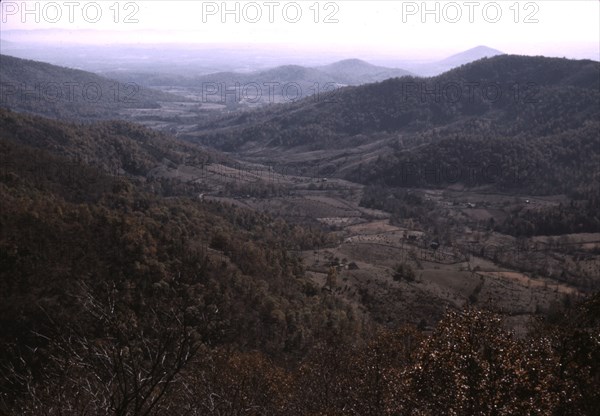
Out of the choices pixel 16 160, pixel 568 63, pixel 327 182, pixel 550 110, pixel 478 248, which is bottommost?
pixel 478 248

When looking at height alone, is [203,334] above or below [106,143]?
below

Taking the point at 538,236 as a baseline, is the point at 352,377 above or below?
above

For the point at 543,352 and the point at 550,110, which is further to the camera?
the point at 550,110

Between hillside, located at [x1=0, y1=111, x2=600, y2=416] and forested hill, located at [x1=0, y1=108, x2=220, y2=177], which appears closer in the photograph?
hillside, located at [x1=0, y1=111, x2=600, y2=416]

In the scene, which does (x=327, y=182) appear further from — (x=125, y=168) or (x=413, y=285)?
(x=413, y=285)

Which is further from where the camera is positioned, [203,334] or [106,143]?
[106,143]

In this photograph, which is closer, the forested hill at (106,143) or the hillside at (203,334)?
the hillside at (203,334)

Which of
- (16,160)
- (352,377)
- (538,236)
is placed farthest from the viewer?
(538,236)

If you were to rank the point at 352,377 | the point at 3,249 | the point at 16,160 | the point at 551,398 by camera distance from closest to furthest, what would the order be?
the point at 551,398, the point at 352,377, the point at 3,249, the point at 16,160

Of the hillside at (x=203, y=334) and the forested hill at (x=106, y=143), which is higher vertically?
the forested hill at (x=106, y=143)

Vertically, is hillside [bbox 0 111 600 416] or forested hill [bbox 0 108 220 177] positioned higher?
forested hill [bbox 0 108 220 177]

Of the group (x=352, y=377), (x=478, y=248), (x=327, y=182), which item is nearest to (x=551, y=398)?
(x=352, y=377)
